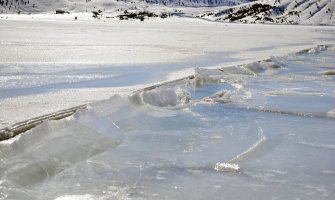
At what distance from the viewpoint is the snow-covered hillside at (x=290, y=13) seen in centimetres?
7900

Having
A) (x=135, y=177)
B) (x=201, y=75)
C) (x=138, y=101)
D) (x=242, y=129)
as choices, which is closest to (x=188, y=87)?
(x=201, y=75)

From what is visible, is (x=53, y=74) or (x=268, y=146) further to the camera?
(x=53, y=74)

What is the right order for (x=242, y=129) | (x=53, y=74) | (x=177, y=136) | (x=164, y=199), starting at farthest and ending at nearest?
1. (x=53, y=74)
2. (x=242, y=129)
3. (x=177, y=136)
4. (x=164, y=199)

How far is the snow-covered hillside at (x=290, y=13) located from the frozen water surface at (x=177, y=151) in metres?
75.4

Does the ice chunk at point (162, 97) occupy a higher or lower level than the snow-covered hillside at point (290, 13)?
lower

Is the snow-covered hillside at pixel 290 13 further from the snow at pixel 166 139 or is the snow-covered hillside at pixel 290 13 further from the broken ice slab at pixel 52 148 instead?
the broken ice slab at pixel 52 148

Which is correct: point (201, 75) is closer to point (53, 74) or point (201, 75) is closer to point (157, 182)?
point (53, 74)

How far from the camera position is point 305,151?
4562 millimetres

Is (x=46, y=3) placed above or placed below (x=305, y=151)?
above

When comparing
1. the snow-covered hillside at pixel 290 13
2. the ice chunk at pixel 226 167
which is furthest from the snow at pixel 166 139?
the snow-covered hillside at pixel 290 13

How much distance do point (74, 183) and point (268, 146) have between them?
235 centimetres

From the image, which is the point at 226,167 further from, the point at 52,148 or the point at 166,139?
the point at 52,148

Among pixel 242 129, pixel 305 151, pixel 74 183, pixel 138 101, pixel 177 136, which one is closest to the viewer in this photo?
pixel 74 183

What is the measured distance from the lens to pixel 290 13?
8694 centimetres
